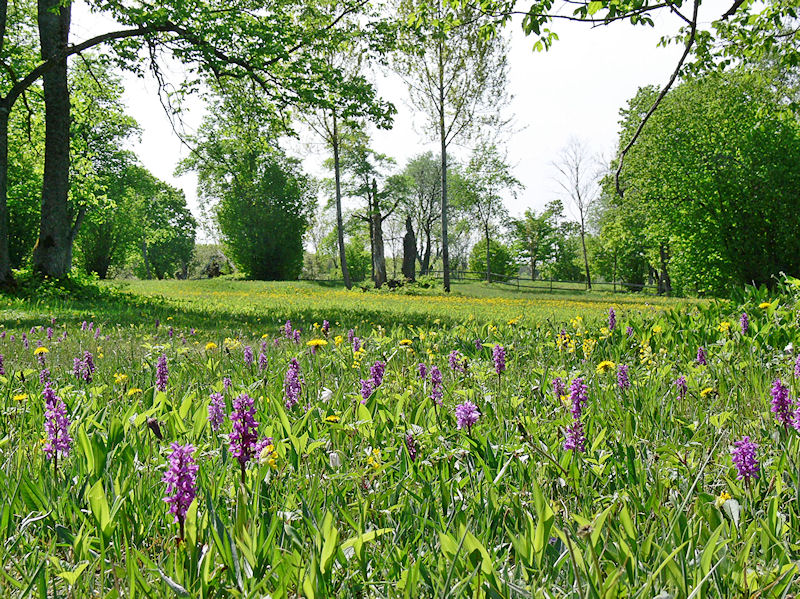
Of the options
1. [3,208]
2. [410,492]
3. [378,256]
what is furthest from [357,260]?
[410,492]

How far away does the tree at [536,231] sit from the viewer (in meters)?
65.3

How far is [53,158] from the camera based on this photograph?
12508 millimetres

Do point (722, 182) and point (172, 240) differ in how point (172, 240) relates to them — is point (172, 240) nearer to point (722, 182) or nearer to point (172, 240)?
point (172, 240)

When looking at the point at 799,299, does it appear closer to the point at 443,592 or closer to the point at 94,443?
the point at 443,592

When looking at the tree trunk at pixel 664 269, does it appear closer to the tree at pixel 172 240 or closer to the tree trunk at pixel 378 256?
the tree trunk at pixel 378 256

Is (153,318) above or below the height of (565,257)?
below

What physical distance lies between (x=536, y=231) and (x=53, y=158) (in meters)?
59.5

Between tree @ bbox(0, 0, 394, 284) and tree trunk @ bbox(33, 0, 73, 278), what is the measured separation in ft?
0.07

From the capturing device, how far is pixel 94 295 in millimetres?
12523

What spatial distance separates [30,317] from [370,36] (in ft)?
28.9

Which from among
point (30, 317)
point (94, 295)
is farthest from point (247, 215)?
point (30, 317)

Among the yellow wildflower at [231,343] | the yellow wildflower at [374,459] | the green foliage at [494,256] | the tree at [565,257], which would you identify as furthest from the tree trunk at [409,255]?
the tree at [565,257]

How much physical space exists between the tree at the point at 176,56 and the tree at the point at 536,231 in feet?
177

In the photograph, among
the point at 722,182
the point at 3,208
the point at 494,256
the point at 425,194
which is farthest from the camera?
the point at 494,256
